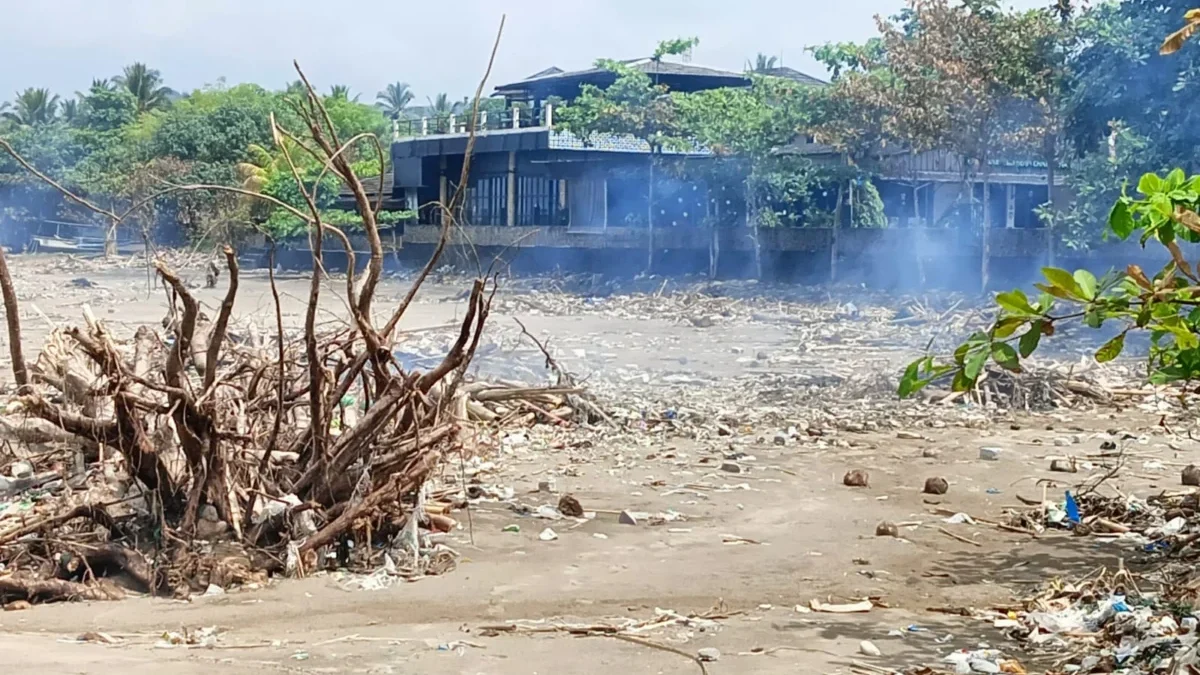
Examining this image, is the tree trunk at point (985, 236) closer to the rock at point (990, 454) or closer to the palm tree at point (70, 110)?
the rock at point (990, 454)

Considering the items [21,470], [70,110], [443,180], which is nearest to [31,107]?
[70,110]

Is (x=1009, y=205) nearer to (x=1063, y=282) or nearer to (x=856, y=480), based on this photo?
(x=856, y=480)

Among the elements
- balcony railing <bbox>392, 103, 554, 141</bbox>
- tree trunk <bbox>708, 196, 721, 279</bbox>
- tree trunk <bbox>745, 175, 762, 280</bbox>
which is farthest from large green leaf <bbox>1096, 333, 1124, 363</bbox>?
balcony railing <bbox>392, 103, 554, 141</bbox>

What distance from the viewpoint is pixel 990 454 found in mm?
10070

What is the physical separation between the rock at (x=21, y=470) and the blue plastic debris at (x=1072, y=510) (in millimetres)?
6056

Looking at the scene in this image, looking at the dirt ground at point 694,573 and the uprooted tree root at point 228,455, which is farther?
the uprooted tree root at point 228,455

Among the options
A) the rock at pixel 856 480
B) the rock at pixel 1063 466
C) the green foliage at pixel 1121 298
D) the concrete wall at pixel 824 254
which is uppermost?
the green foliage at pixel 1121 298

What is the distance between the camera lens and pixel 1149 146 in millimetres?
15859

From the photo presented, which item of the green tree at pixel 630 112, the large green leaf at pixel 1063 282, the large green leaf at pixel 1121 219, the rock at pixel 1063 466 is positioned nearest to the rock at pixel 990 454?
the rock at pixel 1063 466

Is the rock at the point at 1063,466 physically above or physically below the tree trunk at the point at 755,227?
below

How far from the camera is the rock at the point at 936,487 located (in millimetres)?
8828

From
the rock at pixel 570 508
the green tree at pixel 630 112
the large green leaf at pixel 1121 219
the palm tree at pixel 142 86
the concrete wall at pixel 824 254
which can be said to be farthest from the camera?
the palm tree at pixel 142 86

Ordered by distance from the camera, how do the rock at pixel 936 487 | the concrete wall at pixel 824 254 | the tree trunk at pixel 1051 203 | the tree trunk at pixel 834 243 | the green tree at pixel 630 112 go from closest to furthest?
the rock at pixel 936 487 < the tree trunk at pixel 1051 203 < the concrete wall at pixel 824 254 < the tree trunk at pixel 834 243 < the green tree at pixel 630 112

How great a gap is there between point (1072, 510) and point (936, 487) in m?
1.36
